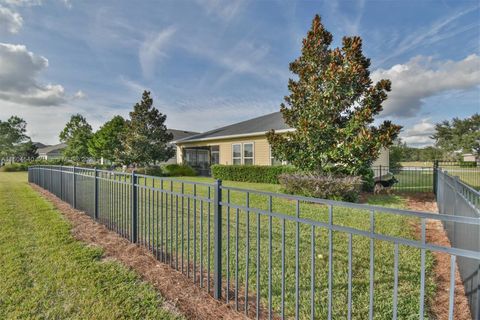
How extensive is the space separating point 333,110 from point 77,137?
125 feet

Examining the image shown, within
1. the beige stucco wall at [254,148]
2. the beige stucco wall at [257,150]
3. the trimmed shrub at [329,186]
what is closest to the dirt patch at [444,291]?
the trimmed shrub at [329,186]

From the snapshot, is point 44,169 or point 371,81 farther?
point 44,169

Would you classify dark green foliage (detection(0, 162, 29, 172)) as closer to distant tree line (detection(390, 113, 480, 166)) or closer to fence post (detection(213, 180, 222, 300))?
fence post (detection(213, 180, 222, 300))

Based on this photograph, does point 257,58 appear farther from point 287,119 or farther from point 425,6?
point 425,6

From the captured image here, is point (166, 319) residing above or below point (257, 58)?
below

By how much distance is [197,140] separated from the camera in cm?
2002

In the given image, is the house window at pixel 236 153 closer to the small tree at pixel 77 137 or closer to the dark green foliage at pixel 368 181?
the dark green foliage at pixel 368 181

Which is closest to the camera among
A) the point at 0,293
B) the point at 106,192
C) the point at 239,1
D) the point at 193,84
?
the point at 0,293

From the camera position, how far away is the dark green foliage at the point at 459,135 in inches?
1388

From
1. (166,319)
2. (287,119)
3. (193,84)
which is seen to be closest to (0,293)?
(166,319)

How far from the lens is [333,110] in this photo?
8.34 meters

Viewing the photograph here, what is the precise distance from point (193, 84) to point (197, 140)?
18.8 feet

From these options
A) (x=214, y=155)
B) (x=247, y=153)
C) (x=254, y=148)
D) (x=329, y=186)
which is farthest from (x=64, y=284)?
(x=214, y=155)

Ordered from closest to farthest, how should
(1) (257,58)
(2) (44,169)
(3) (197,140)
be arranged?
(2) (44,169) < (1) (257,58) < (3) (197,140)
